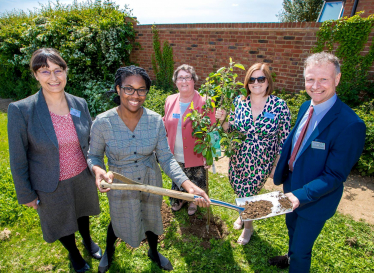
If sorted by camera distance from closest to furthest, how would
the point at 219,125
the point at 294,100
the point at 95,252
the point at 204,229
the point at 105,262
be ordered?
1. the point at 105,262
2. the point at 219,125
3. the point at 95,252
4. the point at 204,229
5. the point at 294,100

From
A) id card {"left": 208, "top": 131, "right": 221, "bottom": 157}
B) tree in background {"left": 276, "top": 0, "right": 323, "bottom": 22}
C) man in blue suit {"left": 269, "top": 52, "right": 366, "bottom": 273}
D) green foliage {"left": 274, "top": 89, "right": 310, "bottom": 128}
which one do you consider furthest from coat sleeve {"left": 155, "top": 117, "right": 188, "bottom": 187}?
tree in background {"left": 276, "top": 0, "right": 323, "bottom": 22}

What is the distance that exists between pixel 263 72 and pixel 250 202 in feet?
4.58

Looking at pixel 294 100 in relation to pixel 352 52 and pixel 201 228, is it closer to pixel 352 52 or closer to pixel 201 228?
pixel 352 52

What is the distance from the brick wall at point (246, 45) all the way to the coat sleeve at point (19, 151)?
5.74m

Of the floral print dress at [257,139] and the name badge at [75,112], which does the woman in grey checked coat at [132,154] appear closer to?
the name badge at [75,112]

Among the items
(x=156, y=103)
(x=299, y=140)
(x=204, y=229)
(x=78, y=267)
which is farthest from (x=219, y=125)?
(x=156, y=103)

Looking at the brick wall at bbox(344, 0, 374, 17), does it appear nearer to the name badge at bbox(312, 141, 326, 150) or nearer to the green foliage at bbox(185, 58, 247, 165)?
the green foliage at bbox(185, 58, 247, 165)

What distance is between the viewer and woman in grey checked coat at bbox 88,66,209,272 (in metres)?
2.07

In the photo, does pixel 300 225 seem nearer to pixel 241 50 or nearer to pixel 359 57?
pixel 359 57

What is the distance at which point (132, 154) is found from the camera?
2.18 meters

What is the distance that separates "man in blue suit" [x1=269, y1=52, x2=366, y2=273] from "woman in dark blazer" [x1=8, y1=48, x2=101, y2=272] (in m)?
2.09

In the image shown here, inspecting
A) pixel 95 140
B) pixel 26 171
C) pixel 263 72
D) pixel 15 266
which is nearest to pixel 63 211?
pixel 26 171

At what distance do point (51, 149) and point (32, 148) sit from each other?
0.58 feet

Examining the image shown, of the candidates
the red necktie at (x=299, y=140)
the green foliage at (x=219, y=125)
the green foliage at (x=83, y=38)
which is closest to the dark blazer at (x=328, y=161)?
the red necktie at (x=299, y=140)
